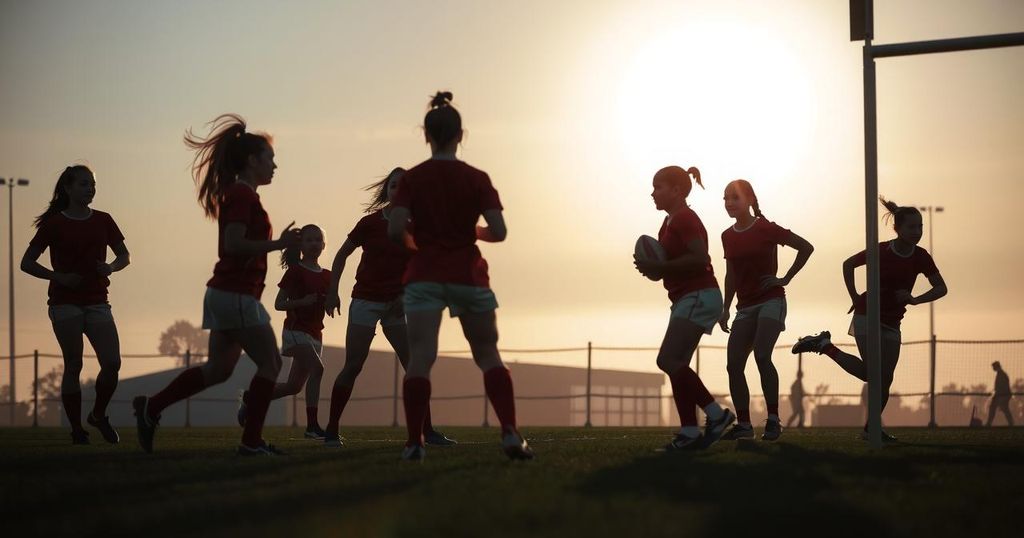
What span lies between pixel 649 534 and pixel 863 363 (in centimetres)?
798

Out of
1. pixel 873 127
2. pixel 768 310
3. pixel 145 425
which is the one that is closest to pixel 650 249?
pixel 873 127

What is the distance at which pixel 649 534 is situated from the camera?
4371 millimetres

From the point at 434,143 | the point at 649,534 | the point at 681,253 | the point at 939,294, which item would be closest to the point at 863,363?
the point at 939,294

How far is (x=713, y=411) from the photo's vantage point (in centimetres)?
890

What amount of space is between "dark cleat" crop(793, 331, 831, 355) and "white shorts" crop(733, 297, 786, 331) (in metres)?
1.36

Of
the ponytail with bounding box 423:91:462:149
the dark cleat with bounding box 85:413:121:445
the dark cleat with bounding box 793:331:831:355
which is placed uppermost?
the ponytail with bounding box 423:91:462:149

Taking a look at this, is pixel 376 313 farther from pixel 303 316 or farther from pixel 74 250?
pixel 74 250

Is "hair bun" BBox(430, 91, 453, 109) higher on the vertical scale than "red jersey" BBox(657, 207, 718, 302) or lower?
higher

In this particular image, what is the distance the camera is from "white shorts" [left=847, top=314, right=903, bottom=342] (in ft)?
→ 38.3

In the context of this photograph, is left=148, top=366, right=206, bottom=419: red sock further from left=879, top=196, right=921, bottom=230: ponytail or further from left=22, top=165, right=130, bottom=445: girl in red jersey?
left=879, top=196, right=921, bottom=230: ponytail

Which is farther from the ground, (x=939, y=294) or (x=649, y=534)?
(x=939, y=294)

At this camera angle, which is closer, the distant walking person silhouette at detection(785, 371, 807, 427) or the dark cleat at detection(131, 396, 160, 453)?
the dark cleat at detection(131, 396, 160, 453)

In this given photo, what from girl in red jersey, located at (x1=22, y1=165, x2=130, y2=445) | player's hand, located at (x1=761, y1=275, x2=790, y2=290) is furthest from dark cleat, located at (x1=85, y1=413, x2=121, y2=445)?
player's hand, located at (x1=761, y1=275, x2=790, y2=290)

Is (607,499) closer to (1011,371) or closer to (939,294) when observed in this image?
(939,294)
